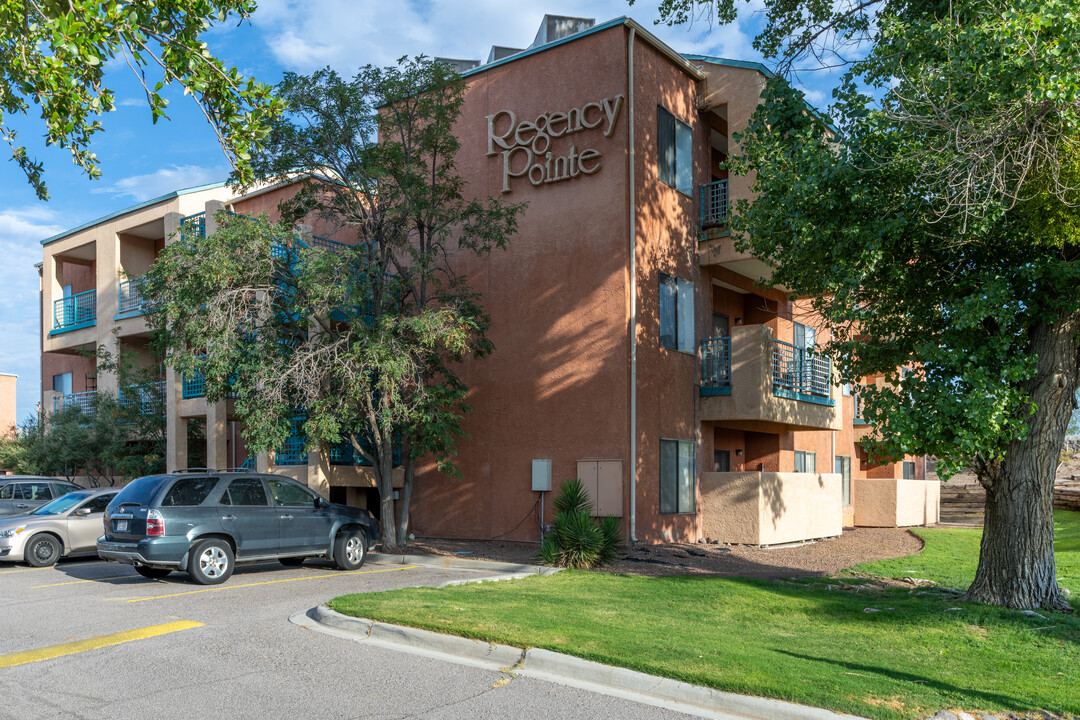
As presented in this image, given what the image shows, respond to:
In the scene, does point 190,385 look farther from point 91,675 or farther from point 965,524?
point 965,524

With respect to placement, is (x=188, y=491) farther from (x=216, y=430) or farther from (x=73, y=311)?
(x=73, y=311)

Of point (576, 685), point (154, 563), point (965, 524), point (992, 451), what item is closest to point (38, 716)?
point (576, 685)

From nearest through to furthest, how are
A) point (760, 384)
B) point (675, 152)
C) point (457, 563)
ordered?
1. point (457, 563)
2. point (760, 384)
3. point (675, 152)

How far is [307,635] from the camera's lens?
9.32 m

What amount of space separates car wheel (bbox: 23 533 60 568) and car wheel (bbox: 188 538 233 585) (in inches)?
186

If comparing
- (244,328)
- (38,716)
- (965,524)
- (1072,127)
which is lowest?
(965,524)

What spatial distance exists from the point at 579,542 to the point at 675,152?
32.1 feet

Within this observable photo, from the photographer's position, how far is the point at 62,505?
55.9 ft

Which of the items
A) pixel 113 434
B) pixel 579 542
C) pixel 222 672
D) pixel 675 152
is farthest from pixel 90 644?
pixel 113 434

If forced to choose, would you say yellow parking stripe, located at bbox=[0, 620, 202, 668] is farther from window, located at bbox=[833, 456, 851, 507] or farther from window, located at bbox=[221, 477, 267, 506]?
window, located at bbox=[833, 456, 851, 507]

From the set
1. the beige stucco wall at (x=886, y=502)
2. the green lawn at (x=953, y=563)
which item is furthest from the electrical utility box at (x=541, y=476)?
the beige stucco wall at (x=886, y=502)

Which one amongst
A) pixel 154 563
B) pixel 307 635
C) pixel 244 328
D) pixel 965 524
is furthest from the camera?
pixel 965 524

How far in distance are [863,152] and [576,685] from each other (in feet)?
27.1

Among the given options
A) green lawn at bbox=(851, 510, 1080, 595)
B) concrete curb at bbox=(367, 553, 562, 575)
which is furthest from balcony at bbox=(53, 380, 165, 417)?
green lawn at bbox=(851, 510, 1080, 595)
